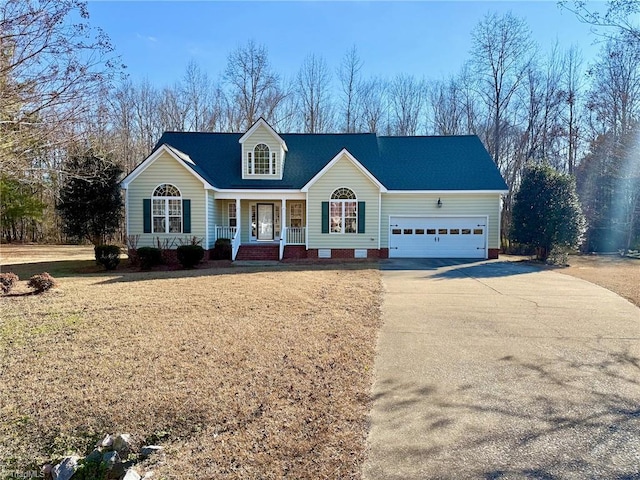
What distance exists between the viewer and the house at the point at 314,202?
16.7m

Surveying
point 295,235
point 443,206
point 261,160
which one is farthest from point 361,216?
point 261,160

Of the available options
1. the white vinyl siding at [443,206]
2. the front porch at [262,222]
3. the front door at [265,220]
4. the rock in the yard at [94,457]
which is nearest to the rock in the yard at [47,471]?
the rock in the yard at [94,457]

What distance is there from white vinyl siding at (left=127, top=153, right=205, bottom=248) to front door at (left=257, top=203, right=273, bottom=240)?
3495 mm

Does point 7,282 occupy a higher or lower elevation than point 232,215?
lower

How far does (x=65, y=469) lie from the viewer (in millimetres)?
3037

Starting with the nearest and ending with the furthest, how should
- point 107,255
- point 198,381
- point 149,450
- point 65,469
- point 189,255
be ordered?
point 65,469
point 149,450
point 198,381
point 107,255
point 189,255

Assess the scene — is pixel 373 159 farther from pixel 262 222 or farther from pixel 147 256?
pixel 147 256

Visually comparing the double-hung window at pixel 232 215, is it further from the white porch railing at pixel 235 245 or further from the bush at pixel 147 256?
the bush at pixel 147 256

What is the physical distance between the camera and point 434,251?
61.3 feet

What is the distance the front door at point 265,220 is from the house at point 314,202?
0.05m

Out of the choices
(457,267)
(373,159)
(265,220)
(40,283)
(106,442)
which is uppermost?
(373,159)

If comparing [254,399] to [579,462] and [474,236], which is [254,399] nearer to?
[579,462]

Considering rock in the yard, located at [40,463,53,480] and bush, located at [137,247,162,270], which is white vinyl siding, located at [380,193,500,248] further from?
rock in the yard, located at [40,463,53,480]

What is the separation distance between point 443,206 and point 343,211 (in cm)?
501
